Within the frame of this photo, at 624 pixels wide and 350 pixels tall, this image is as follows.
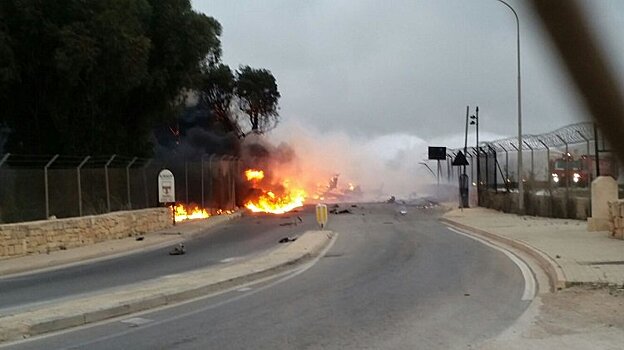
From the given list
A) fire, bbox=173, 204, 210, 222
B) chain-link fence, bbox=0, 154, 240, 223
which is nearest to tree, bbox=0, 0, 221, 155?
chain-link fence, bbox=0, 154, 240, 223

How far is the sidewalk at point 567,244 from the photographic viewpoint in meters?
12.3

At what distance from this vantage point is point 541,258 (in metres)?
→ 15.1

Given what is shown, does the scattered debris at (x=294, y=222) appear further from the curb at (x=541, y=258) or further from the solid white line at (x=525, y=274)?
the solid white line at (x=525, y=274)

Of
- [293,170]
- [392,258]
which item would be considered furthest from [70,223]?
[293,170]

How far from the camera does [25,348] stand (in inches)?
319

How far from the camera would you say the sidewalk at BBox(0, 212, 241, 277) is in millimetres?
16750

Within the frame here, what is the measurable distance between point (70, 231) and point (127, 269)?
17.6ft

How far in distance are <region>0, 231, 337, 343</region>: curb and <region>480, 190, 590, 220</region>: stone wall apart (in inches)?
552

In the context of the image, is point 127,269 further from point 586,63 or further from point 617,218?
point 586,63

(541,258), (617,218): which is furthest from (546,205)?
(541,258)

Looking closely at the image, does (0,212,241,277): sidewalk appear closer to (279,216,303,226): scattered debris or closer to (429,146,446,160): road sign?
(279,216,303,226): scattered debris

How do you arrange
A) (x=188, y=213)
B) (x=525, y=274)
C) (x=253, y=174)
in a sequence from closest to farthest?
Result: (x=525, y=274) < (x=188, y=213) < (x=253, y=174)

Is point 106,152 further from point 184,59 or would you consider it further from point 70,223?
point 70,223

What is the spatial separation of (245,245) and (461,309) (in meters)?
12.1
